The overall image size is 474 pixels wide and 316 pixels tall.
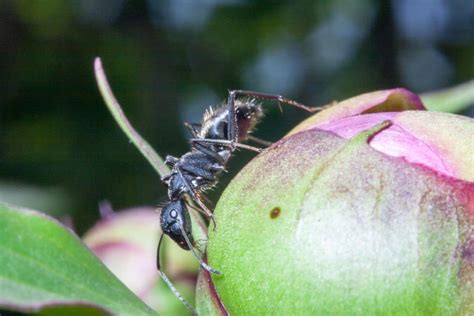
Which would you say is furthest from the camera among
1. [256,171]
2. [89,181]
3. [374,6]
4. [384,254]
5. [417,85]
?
[417,85]

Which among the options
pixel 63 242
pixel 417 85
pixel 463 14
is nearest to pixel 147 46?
pixel 417 85

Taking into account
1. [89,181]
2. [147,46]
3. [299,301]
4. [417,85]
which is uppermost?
[299,301]

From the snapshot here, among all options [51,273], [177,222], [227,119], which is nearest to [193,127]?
[227,119]

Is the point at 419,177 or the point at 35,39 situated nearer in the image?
the point at 419,177

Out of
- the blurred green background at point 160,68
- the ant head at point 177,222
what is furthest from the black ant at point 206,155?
the blurred green background at point 160,68

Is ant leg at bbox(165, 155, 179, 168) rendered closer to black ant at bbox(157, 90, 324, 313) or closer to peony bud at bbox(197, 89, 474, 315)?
black ant at bbox(157, 90, 324, 313)

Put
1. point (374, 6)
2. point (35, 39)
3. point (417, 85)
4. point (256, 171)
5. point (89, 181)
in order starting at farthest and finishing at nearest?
1. point (417, 85)
2. point (374, 6)
3. point (35, 39)
4. point (89, 181)
5. point (256, 171)

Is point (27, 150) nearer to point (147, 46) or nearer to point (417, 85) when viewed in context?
point (147, 46)

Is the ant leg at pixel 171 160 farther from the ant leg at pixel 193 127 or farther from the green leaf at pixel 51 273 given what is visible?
the green leaf at pixel 51 273
